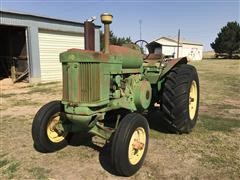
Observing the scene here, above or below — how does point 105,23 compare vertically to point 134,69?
above

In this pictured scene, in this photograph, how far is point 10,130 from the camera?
5648mm

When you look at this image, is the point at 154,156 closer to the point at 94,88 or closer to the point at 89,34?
the point at 94,88

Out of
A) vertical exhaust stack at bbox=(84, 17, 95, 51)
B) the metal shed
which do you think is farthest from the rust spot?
the metal shed

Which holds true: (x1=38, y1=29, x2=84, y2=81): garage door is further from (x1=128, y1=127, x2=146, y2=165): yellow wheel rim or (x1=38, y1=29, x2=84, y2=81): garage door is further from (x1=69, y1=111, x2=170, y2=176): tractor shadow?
(x1=128, y1=127, x2=146, y2=165): yellow wheel rim

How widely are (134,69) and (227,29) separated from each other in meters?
46.1

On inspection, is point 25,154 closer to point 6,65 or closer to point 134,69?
point 134,69

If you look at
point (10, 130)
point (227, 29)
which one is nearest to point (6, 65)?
point (10, 130)

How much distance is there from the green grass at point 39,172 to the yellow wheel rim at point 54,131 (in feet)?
1.76

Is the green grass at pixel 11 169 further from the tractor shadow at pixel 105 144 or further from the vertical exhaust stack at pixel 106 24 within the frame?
the vertical exhaust stack at pixel 106 24

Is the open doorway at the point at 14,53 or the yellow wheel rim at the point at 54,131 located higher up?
the open doorway at the point at 14,53

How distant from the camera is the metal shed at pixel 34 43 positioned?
13.4 m

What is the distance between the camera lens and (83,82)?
12.0ft

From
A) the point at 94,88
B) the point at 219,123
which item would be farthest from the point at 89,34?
the point at 219,123

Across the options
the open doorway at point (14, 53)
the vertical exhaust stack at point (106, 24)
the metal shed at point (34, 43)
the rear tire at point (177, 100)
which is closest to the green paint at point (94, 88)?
the vertical exhaust stack at point (106, 24)
